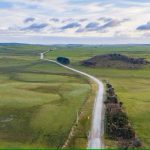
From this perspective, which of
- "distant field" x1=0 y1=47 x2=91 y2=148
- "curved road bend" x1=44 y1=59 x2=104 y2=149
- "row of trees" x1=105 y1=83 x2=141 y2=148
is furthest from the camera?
"distant field" x1=0 y1=47 x2=91 y2=148

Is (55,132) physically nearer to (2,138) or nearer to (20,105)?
(2,138)

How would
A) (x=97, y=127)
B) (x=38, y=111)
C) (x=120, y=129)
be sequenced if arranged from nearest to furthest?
(x=120, y=129)
(x=97, y=127)
(x=38, y=111)

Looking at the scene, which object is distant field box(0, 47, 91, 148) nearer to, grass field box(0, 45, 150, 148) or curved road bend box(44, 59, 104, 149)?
grass field box(0, 45, 150, 148)

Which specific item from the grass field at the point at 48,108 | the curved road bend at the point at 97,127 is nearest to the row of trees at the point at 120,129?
Answer: the curved road bend at the point at 97,127

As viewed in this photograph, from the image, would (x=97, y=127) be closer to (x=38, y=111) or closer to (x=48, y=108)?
(x=38, y=111)

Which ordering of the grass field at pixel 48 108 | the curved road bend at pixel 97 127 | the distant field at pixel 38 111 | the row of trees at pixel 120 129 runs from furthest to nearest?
the grass field at pixel 48 108, the distant field at pixel 38 111, the row of trees at pixel 120 129, the curved road bend at pixel 97 127

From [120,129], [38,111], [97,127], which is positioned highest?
[120,129]

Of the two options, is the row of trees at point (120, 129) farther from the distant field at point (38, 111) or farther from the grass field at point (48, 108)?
the distant field at point (38, 111)

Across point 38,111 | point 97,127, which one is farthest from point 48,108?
point 97,127

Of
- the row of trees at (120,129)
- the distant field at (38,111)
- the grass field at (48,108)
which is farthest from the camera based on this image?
the grass field at (48,108)

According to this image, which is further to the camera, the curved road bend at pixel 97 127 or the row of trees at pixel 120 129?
the row of trees at pixel 120 129

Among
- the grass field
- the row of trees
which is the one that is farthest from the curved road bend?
the grass field
